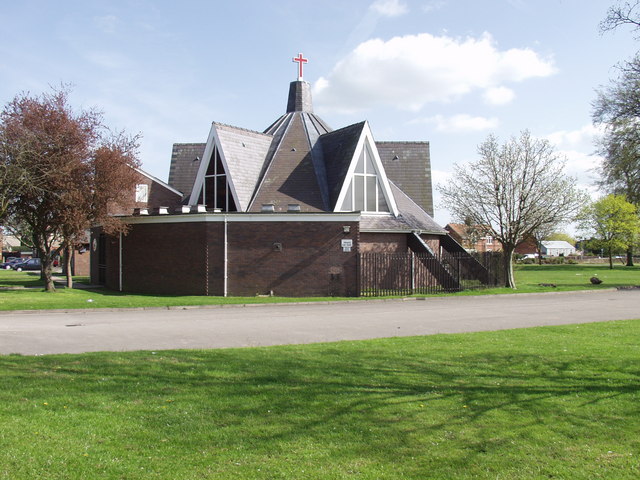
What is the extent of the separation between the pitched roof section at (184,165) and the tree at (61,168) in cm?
997

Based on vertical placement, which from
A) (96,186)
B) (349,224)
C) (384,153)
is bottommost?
(349,224)

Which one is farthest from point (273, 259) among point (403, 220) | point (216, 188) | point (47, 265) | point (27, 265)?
point (27, 265)

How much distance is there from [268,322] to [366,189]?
14.9 metres

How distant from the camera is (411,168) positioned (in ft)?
114

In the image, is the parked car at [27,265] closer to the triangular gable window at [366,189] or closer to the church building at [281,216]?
the church building at [281,216]

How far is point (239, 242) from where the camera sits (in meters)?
22.6

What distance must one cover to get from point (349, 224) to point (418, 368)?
15.1m

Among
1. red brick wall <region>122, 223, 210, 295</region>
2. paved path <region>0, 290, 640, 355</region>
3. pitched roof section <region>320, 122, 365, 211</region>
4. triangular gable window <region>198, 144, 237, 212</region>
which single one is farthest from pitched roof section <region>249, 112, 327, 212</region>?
paved path <region>0, 290, 640, 355</region>

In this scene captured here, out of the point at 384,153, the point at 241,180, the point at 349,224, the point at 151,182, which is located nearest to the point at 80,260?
the point at 151,182

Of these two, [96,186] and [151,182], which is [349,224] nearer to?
[96,186]

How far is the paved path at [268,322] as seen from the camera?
1076cm

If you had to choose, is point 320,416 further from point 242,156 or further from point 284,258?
A: point 242,156

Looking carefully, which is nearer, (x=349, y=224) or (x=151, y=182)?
(x=349, y=224)

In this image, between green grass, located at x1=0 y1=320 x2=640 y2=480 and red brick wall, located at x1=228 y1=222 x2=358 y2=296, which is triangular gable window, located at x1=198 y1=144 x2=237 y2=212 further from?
green grass, located at x1=0 y1=320 x2=640 y2=480
